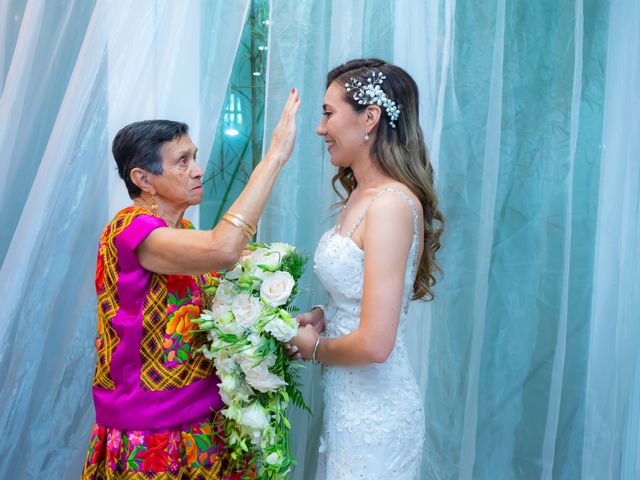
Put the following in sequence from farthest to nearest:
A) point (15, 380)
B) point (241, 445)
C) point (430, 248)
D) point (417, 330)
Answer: point (417, 330), point (15, 380), point (430, 248), point (241, 445)

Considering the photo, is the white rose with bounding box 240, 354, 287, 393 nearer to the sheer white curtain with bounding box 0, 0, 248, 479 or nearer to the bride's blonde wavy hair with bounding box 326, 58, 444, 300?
the bride's blonde wavy hair with bounding box 326, 58, 444, 300

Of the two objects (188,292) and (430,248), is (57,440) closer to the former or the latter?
(188,292)

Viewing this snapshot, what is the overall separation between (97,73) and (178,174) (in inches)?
20.4

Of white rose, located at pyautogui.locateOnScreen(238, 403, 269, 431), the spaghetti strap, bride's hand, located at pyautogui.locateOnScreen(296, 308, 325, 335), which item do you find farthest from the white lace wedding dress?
white rose, located at pyautogui.locateOnScreen(238, 403, 269, 431)

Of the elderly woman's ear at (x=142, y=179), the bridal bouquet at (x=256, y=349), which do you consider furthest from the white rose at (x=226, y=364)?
the elderly woman's ear at (x=142, y=179)

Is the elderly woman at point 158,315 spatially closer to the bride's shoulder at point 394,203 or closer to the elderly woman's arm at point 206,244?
the elderly woman's arm at point 206,244

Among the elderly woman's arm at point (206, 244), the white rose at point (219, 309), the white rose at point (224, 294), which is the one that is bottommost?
the white rose at point (219, 309)

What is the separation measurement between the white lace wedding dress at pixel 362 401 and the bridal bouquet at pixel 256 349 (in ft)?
0.41

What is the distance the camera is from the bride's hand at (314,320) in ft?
6.31

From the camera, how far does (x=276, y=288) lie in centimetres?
165

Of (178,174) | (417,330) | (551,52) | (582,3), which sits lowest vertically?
(417,330)

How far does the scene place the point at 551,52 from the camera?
7.69 ft

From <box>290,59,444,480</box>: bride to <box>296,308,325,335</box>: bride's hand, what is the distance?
0.07m

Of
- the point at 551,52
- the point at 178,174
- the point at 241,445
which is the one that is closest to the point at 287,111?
the point at 178,174
